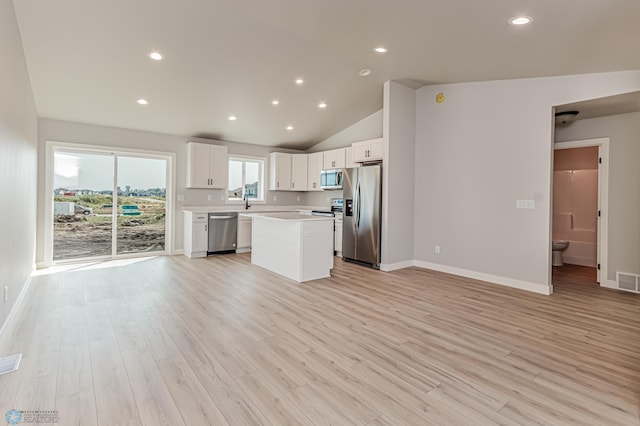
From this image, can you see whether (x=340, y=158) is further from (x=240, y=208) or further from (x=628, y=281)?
(x=628, y=281)

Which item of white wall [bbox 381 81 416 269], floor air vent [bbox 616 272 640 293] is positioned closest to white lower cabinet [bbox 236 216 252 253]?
white wall [bbox 381 81 416 269]

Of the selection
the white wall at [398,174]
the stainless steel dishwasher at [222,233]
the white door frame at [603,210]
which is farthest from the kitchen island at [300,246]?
the white door frame at [603,210]

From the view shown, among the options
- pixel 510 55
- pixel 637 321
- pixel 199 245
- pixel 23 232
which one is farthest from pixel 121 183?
pixel 637 321

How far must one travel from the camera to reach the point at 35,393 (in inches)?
72.9

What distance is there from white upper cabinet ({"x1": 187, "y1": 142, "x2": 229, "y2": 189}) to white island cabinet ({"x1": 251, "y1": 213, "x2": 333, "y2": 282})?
2.02 metres

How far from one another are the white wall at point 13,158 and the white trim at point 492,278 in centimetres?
517

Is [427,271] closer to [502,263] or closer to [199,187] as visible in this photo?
[502,263]

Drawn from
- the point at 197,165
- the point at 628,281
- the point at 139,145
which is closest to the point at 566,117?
the point at 628,281

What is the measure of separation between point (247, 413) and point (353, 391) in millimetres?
636

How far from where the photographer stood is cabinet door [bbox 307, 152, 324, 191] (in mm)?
7195

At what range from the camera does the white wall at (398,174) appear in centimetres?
504

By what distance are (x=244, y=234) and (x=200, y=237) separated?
3.04 ft

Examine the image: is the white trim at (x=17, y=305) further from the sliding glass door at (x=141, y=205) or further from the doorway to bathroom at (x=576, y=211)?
the doorway to bathroom at (x=576, y=211)

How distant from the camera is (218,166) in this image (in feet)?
21.5
